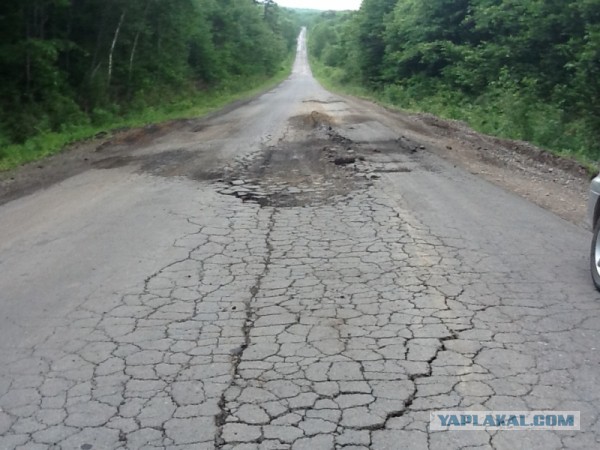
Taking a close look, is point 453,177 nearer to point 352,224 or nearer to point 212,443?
point 352,224

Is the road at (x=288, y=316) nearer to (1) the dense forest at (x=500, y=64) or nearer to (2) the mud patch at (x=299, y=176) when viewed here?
(2) the mud patch at (x=299, y=176)

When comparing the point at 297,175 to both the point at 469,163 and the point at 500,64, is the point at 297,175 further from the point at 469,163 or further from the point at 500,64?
the point at 500,64

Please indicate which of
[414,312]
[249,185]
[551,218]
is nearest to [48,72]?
[249,185]

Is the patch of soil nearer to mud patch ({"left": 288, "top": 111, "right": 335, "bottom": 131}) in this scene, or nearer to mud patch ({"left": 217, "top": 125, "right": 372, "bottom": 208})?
mud patch ({"left": 217, "top": 125, "right": 372, "bottom": 208})

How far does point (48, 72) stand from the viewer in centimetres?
1820

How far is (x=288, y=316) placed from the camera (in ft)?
15.9

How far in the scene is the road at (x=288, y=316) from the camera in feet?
11.3

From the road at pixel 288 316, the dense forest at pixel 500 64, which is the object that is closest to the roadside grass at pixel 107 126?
the road at pixel 288 316

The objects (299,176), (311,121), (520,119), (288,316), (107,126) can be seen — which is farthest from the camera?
(107,126)

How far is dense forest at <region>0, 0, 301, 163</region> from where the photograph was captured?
676 inches

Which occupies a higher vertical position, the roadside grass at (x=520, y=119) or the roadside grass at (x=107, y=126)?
the roadside grass at (x=520, y=119)
